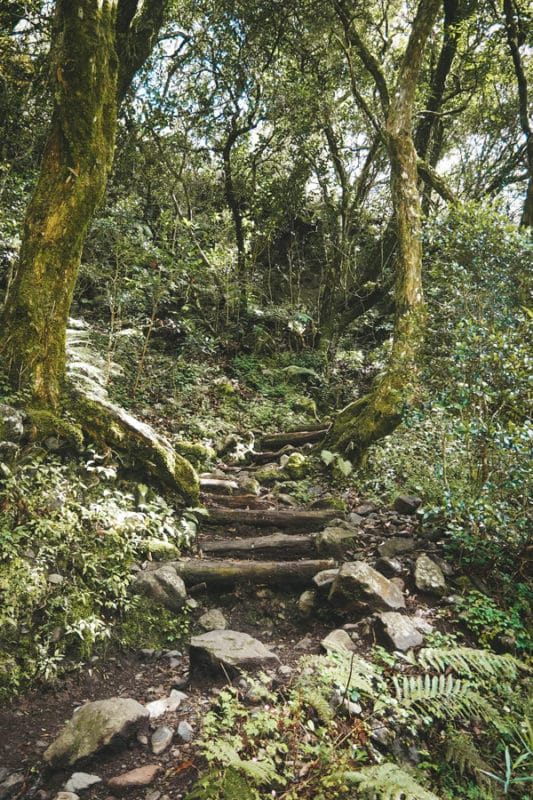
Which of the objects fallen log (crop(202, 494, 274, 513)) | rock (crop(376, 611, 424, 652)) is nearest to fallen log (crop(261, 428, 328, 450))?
fallen log (crop(202, 494, 274, 513))

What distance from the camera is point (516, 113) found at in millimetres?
13133

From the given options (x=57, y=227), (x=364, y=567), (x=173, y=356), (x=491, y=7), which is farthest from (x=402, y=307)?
(x=491, y=7)

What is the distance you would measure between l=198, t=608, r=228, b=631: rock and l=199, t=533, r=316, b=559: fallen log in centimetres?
81

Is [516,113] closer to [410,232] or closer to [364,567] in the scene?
[410,232]

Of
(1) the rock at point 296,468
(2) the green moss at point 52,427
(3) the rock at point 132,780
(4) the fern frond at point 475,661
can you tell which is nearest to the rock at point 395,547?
(4) the fern frond at point 475,661

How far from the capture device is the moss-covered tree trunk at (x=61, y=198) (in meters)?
4.07

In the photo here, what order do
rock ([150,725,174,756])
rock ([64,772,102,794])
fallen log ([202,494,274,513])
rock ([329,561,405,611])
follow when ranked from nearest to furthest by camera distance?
rock ([64,772,102,794]) < rock ([150,725,174,756]) < rock ([329,561,405,611]) < fallen log ([202,494,274,513])

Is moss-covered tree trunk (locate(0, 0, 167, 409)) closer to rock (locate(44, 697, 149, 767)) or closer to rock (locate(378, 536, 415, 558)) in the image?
rock (locate(44, 697, 149, 767))

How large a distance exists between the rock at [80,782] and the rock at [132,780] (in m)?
0.08

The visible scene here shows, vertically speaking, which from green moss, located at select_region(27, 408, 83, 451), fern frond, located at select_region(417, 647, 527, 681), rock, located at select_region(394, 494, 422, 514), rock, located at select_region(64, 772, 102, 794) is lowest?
rock, located at select_region(64, 772, 102, 794)

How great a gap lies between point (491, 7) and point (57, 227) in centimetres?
1081

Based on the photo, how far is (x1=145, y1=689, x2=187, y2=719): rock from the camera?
257 cm

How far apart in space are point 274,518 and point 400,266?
4.21 metres

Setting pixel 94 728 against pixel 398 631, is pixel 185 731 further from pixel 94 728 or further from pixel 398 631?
pixel 398 631
